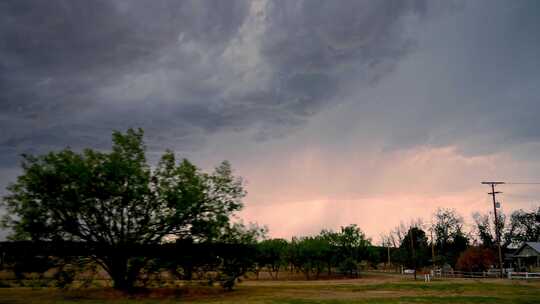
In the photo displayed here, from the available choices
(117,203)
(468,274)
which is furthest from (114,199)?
(468,274)

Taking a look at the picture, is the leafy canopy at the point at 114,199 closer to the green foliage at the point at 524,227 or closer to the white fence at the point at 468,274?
the white fence at the point at 468,274

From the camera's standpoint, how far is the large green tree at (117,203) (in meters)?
37.5

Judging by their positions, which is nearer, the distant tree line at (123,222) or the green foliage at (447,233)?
the distant tree line at (123,222)

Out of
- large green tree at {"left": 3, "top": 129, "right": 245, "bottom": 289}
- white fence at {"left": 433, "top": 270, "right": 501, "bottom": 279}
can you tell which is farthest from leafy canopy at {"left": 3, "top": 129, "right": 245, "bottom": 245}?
white fence at {"left": 433, "top": 270, "right": 501, "bottom": 279}

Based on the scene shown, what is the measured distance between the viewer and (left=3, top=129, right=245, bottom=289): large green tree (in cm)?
3747

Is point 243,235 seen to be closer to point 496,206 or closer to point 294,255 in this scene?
point 496,206

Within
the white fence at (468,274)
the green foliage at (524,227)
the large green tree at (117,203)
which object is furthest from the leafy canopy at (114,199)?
the green foliage at (524,227)

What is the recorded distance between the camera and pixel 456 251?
10850cm

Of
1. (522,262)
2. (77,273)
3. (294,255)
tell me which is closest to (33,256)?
(77,273)

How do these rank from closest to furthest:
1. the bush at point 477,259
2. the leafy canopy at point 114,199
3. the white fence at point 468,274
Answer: the leafy canopy at point 114,199 → the white fence at point 468,274 → the bush at point 477,259

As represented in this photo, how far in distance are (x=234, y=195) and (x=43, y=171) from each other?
16393mm

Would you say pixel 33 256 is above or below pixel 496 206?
below

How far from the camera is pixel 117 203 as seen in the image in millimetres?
38875

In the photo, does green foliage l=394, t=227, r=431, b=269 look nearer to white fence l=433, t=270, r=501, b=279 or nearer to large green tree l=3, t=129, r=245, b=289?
white fence l=433, t=270, r=501, b=279
